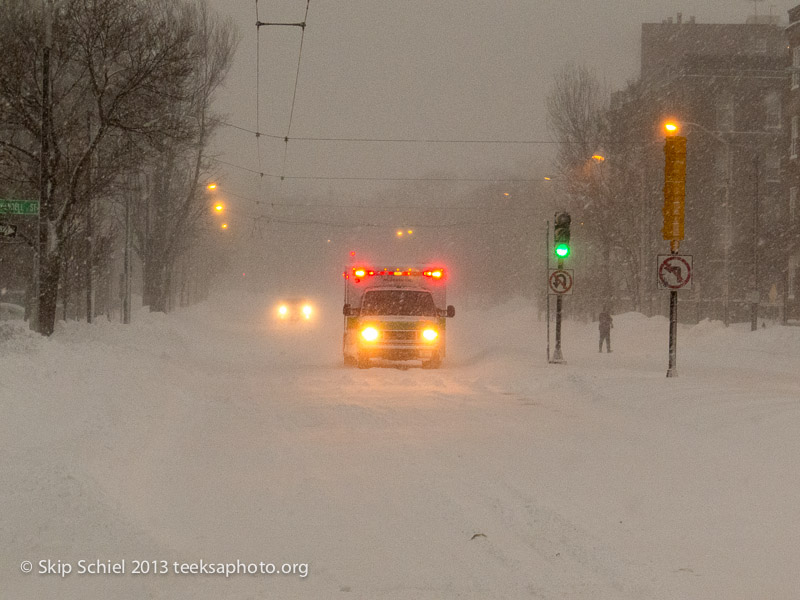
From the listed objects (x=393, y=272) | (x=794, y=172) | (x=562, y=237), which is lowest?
(x=393, y=272)

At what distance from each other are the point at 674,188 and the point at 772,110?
143 ft

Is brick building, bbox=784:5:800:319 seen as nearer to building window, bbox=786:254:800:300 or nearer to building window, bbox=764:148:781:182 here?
building window, bbox=786:254:800:300

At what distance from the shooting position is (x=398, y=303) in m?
25.5

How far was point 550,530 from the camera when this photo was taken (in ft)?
24.8

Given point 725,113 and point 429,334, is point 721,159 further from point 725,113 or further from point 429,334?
point 429,334

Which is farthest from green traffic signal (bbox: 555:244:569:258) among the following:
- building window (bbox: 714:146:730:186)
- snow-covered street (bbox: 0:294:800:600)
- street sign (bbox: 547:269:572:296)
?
building window (bbox: 714:146:730:186)

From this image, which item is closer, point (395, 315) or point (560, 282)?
point (560, 282)

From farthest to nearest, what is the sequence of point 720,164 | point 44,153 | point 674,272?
point 720,164, point 44,153, point 674,272

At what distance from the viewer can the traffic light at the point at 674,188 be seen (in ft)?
66.6

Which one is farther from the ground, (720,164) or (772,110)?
(772,110)

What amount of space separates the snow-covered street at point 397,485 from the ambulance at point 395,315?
5.77 metres

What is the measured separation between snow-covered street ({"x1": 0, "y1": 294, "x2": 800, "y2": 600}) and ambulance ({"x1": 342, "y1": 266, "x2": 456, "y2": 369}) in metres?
5.77

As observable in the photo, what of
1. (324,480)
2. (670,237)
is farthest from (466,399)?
(324,480)

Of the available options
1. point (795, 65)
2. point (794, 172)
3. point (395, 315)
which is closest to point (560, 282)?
point (395, 315)
